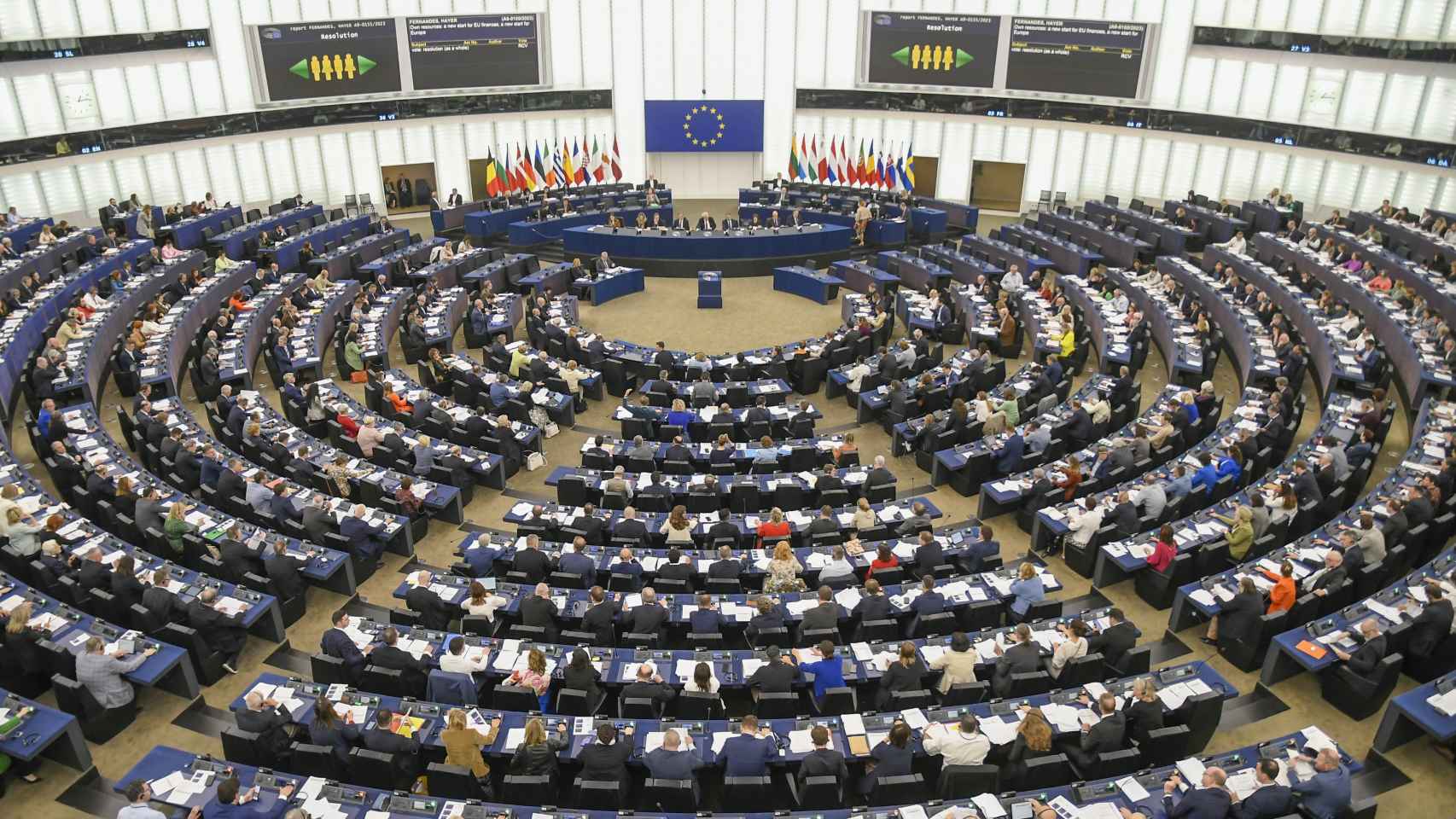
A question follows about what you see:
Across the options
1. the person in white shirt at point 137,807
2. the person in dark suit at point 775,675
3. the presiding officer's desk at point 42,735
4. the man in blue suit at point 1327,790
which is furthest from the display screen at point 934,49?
the person in white shirt at point 137,807

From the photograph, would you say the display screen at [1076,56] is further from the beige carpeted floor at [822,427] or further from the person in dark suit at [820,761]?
the person in dark suit at [820,761]

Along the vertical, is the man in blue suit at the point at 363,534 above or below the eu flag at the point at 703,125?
below

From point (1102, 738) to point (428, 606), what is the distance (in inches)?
353

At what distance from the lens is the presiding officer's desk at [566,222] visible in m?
35.3

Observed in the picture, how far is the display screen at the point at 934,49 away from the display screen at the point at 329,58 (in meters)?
19.7

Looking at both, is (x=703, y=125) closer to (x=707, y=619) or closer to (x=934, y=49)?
(x=934, y=49)

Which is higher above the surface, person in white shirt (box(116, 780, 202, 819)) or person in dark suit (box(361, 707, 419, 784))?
person in white shirt (box(116, 780, 202, 819))

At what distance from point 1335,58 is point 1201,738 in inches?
1185

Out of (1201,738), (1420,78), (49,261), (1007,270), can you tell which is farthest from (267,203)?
(1420,78)

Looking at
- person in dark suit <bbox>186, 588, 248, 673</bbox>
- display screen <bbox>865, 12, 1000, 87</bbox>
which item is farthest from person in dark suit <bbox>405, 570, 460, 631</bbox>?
display screen <bbox>865, 12, 1000, 87</bbox>

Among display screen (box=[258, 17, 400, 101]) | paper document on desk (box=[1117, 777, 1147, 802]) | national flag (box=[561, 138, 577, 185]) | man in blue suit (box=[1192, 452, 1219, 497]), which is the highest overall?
display screen (box=[258, 17, 400, 101])

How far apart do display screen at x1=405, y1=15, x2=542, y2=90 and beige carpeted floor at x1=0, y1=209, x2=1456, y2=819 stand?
15.3m

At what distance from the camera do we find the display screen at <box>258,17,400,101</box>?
36.0 meters

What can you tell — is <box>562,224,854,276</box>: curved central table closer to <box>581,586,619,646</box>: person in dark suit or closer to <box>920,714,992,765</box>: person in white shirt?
<box>581,586,619,646</box>: person in dark suit
